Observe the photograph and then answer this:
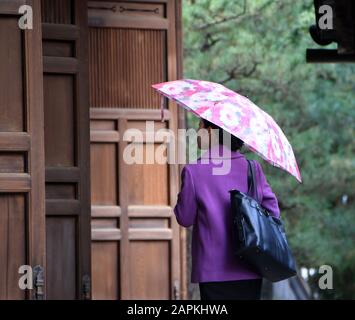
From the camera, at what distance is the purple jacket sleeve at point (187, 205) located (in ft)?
20.4

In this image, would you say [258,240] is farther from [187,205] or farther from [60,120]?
[60,120]

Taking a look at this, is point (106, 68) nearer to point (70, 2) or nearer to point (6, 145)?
point (70, 2)

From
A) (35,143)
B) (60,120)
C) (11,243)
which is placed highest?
(60,120)

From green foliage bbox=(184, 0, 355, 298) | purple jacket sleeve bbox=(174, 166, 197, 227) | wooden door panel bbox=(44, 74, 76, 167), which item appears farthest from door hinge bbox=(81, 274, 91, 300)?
green foliage bbox=(184, 0, 355, 298)

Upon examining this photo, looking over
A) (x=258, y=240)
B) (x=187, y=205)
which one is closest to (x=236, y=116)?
(x=187, y=205)

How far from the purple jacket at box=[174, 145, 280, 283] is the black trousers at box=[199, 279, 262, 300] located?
36 mm

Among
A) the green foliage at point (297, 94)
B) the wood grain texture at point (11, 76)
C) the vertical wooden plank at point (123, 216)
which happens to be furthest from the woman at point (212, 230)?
the green foliage at point (297, 94)

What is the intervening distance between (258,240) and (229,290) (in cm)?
35

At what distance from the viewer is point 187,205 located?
6.22 meters

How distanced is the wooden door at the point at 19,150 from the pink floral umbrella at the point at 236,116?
75 centimetres

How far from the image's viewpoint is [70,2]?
828cm

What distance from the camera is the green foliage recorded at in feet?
49.8

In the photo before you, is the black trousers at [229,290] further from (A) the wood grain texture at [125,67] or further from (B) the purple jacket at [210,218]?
(A) the wood grain texture at [125,67]
